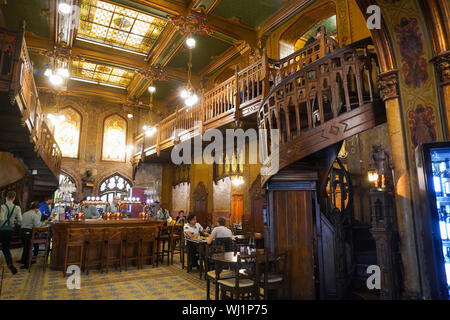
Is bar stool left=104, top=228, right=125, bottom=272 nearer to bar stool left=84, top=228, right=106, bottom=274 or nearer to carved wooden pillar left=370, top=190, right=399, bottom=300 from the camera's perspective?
bar stool left=84, top=228, right=106, bottom=274

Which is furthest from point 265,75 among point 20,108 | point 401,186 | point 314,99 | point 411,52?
point 20,108

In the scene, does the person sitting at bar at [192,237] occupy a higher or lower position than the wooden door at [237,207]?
lower

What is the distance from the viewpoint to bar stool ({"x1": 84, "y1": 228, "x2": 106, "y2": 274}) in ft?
24.3

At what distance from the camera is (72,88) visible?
1611cm

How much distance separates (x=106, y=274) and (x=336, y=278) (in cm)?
535

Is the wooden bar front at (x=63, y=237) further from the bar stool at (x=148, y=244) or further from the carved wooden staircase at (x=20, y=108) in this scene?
the carved wooden staircase at (x=20, y=108)

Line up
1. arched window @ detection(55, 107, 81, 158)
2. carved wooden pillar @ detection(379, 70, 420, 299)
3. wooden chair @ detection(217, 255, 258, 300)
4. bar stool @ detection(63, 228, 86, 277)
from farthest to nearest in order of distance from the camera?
arched window @ detection(55, 107, 81, 158) < bar stool @ detection(63, 228, 86, 277) < wooden chair @ detection(217, 255, 258, 300) < carved wooden pillar @ detection(379, 70, 420, 299)

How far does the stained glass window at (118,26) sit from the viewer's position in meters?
10.5

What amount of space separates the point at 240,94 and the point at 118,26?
21.6 ft

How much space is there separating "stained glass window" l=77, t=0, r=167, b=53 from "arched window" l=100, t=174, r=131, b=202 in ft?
25.2

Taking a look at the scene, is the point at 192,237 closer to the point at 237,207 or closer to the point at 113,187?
the point at 237,207

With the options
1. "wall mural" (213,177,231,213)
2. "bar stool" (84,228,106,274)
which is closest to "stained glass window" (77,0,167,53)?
"wall mural" (213,177,231,213)

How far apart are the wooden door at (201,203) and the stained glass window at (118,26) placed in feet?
22.5

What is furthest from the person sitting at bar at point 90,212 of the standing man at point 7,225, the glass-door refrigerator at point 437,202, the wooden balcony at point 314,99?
the glass-door refrigerator at point 437,202
